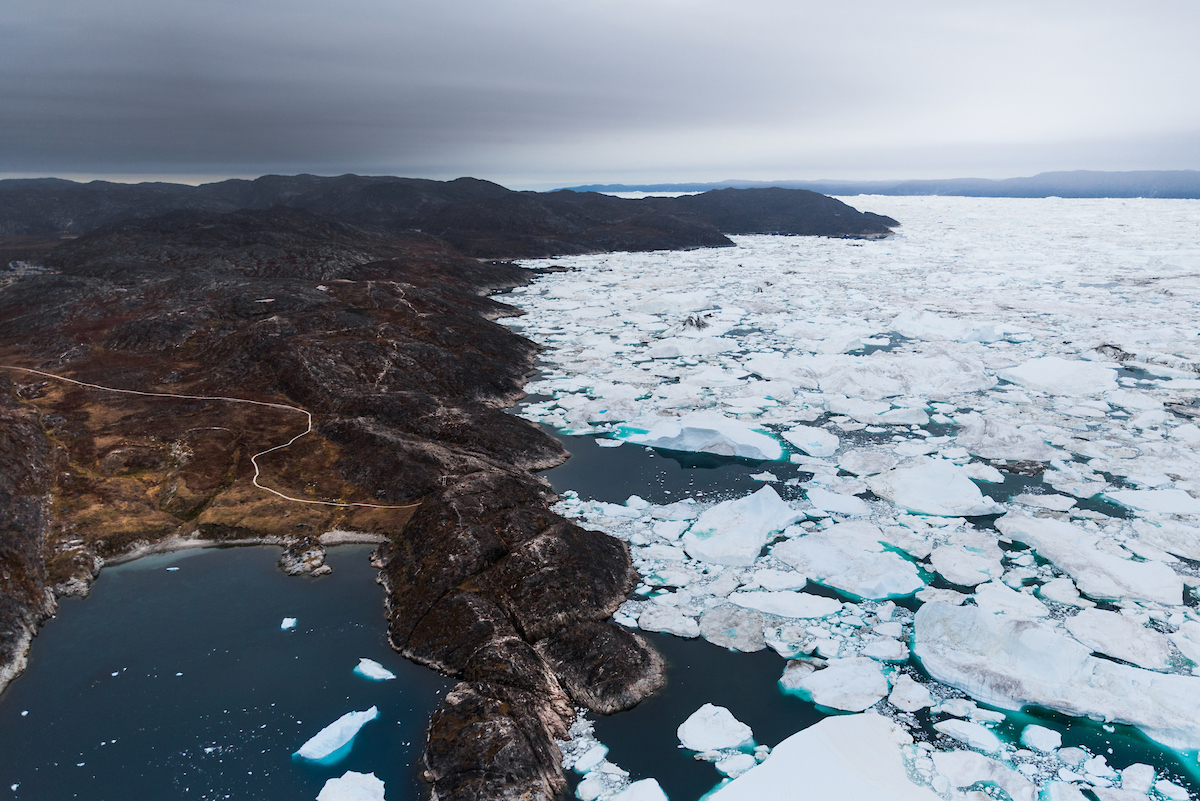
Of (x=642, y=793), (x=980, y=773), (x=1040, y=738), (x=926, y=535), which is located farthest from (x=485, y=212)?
(x=980, y=773)

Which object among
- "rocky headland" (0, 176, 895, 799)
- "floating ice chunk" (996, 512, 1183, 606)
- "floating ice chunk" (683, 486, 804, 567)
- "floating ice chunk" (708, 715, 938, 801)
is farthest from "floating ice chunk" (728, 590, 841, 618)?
"floating ice chunk" (996, 512, 1183, 606)

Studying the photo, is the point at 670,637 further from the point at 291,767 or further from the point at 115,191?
the point at 115,191

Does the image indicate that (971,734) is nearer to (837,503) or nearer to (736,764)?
(736,764)

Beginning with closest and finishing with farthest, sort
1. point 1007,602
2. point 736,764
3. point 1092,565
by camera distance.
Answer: point 736,764
point 1007,602
point 1092,565

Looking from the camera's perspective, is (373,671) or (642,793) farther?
(373,671)

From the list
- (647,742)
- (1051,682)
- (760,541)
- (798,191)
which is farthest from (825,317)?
(798,191)
